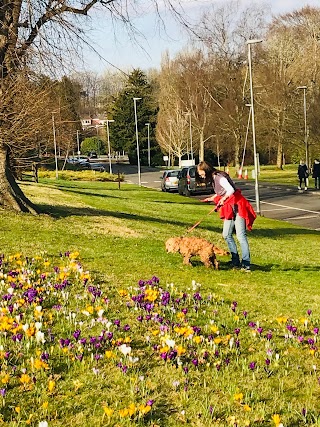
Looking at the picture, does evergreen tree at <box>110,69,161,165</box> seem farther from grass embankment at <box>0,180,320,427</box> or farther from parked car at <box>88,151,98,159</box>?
grass embankment at <box>0,180,320,427</box>

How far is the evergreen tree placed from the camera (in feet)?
282

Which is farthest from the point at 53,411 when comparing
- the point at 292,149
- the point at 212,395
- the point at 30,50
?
the point at 292,149

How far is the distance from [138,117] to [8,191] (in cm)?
7462

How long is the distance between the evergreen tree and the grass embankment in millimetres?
78921

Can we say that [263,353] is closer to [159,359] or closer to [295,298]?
[159,359]

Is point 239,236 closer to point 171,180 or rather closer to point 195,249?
point 195,249

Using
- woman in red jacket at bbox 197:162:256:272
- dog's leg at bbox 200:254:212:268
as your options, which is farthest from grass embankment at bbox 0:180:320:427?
woman in red jacket at bbox 197:162:256:272

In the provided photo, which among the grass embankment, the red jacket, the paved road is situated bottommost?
the paved road

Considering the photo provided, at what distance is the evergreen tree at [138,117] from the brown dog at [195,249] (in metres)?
78.1

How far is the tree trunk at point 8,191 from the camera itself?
12.6 m

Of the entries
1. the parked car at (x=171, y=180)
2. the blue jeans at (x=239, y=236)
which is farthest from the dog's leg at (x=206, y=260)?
the parked car at (x=171, y=180)

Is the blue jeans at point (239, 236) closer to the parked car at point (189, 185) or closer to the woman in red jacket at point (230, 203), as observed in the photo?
the woman in red jacket at point (230, 203)

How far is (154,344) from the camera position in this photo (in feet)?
15.9

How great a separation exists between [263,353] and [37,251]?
5.00 metres
